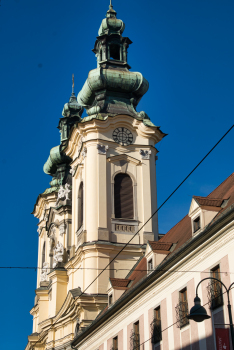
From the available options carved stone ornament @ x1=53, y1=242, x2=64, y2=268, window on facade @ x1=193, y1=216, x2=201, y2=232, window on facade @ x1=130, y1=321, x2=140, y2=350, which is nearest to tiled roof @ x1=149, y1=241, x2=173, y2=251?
window on facade @ x1=130, y1=321, x2=140, y2=350

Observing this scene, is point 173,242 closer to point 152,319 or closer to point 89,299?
point 152,319

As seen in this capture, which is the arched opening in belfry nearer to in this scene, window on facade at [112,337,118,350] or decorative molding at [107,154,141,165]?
decorative molding at [107,154,141,165]

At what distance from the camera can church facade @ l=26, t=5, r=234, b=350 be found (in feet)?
66.0

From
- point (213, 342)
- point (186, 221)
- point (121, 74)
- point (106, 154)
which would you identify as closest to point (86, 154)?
point (106, 154)

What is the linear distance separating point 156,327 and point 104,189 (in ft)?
42.3

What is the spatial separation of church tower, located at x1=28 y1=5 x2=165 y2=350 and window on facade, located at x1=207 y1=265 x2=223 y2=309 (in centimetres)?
1268

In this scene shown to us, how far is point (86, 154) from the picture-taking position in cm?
3516

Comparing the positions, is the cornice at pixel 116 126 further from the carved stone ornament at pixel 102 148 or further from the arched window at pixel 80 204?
the arched window at pixel 80 204

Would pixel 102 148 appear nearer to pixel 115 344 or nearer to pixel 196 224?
pixel 115 344

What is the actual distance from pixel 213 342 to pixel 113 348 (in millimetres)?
8324

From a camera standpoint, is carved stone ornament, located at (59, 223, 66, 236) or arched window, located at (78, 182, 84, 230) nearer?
arched window, located at (78, 182, 84, 230)

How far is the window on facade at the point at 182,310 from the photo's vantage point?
20.0 meters

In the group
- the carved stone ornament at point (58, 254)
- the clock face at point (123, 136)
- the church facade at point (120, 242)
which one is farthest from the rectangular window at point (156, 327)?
the carved stone ornament at point (58, 254)

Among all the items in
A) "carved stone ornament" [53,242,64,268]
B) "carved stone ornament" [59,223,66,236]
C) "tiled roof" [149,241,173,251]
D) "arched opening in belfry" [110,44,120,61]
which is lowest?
"tiled roof" [149,241,173,251]
